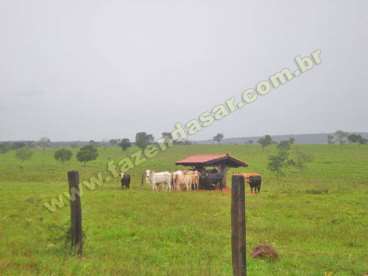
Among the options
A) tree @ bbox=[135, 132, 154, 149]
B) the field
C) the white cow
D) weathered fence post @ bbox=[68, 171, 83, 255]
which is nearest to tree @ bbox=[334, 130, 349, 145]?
tree @ bbox=[135, 132, 154, 149]

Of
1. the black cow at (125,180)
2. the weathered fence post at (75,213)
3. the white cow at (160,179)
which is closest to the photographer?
the weathered fence post at (75,213)

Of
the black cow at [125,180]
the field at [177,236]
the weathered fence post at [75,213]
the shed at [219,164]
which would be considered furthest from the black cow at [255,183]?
the weathered fence post at [75,213]

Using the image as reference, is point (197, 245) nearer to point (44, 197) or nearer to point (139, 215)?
point (139, 215)

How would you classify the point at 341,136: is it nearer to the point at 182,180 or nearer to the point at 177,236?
the point at 182,180

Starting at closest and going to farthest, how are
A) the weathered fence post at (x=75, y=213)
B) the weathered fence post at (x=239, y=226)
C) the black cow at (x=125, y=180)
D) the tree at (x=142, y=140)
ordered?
the weathered fence post at (x=239, y=226) < the weathered fence post at (x=75, y=213) < the black cow at (x=125, y=180) < the tree at (x=142, y=140)

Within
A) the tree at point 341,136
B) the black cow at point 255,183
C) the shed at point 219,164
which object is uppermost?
the tree at point 341,136

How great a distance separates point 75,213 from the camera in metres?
9.06

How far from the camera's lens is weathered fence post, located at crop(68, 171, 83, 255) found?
8.98m

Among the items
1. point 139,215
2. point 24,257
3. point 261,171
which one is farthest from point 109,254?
point 261,171

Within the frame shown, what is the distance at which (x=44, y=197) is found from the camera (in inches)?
875

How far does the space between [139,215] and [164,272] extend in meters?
8.33

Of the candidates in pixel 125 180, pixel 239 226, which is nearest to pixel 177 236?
pixel 239 226

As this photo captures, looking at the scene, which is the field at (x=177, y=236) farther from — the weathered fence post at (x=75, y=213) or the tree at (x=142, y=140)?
the tree at (x=142, y=140)

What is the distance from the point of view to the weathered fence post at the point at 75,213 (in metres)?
8.98
